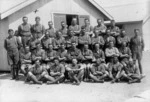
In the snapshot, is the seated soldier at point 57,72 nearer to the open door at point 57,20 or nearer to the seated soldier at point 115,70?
the seated soldier at point 115,70

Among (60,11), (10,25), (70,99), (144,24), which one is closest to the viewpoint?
(70,99)

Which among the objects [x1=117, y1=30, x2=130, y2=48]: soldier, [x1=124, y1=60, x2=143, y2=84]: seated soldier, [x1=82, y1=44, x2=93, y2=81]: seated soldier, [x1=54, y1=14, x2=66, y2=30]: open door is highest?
[x1=54, y1=14, x2=66, y2=30]: open door

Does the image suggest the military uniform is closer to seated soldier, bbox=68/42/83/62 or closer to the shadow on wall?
the shadow on wall

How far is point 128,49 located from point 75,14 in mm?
4650

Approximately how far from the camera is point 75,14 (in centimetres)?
1413

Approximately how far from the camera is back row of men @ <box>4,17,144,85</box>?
9898 mm

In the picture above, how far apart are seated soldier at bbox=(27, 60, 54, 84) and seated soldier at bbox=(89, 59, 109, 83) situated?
1.53m

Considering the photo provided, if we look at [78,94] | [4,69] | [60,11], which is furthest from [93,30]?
[4,69]

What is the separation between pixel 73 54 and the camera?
10.3 m

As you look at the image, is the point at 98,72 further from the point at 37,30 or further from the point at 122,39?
the point at 37,30

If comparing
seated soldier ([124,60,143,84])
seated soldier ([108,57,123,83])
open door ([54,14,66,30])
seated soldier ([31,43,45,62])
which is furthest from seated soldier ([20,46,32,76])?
seated soldier ([124,60,143,84])

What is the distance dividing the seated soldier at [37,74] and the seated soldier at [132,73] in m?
2.77

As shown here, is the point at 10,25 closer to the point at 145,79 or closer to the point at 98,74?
the point at 98,74

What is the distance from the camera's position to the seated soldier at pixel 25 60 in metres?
10.3
